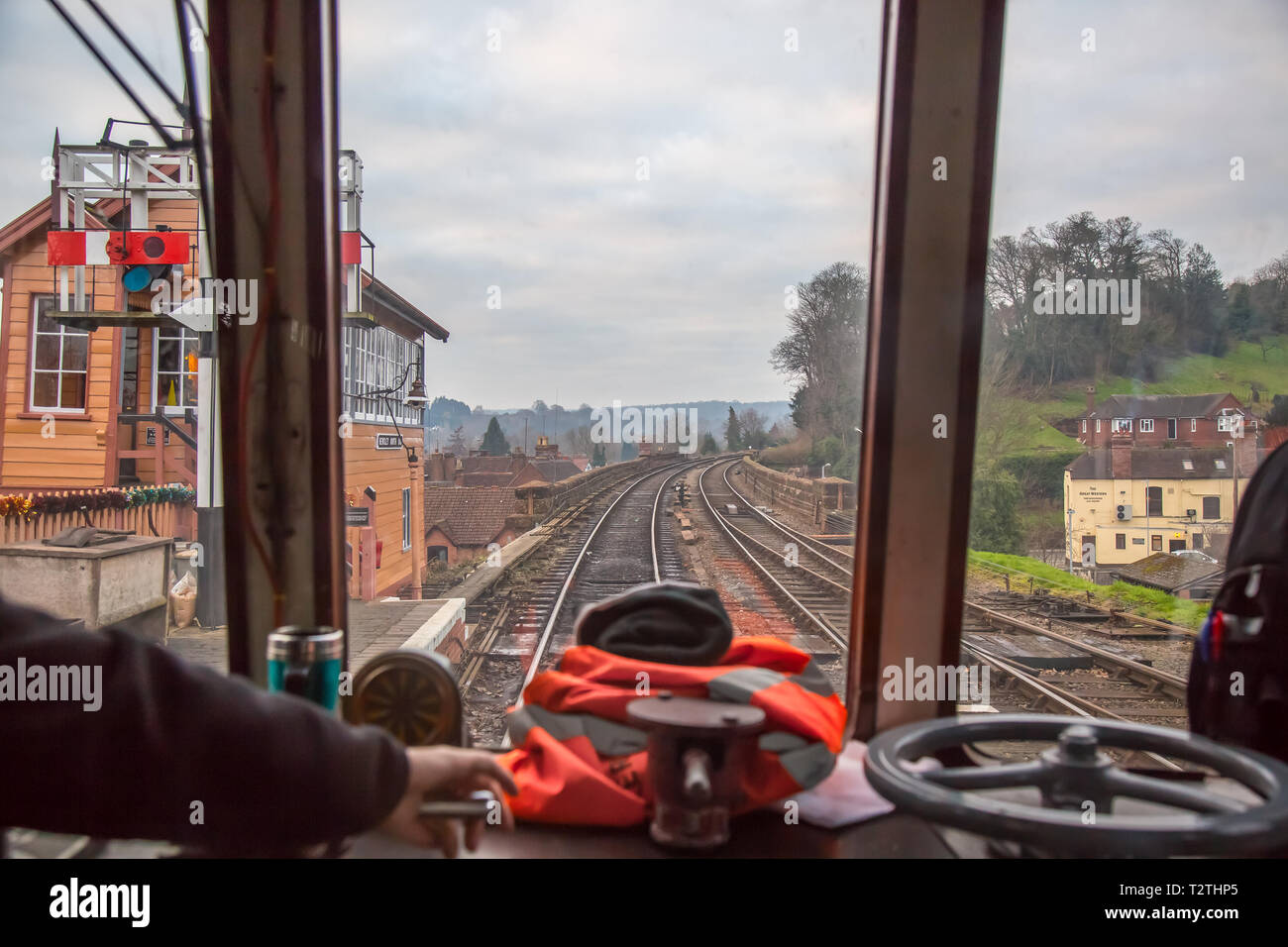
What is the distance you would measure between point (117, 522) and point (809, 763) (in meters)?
3.53

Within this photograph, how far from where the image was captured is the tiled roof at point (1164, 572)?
94.3 inches

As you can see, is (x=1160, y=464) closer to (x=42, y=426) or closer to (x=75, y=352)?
(x=75, y=352)

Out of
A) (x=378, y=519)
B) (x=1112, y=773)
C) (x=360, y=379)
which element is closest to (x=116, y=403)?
(x=378, y=519)

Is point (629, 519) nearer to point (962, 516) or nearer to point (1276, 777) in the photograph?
point (962, 516)

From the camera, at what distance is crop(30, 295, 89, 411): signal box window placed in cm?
324

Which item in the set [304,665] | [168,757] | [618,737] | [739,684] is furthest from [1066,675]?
[168,757]

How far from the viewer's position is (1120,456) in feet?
8.95

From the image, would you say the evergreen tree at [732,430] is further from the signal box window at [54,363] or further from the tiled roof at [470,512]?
the signal box window at [54,363]

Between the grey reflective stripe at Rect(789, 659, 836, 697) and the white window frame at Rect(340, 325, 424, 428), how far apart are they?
117 centimetres

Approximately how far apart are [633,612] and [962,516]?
2.56 ft

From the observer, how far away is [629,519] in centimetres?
500

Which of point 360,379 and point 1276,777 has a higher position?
point 360,379

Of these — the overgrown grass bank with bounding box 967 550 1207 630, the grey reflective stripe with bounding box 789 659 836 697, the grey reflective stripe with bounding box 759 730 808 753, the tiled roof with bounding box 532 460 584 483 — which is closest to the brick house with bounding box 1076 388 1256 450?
the overgrown grass bank with bounding box 967 550 1207 630
